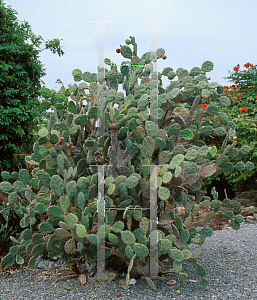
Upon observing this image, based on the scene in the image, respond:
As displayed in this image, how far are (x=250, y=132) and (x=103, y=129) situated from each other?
4676mm

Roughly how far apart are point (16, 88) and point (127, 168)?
496 cm

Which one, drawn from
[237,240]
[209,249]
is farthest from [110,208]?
[237,240]

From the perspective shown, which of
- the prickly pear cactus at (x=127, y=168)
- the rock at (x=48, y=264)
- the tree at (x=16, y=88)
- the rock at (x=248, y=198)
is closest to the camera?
the prickly pear cactus at (x=127, y=168)

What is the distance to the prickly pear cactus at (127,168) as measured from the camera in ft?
7.91

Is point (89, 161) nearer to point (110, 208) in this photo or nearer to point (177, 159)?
point (110, 208)

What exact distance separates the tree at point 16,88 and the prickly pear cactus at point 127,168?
3653 millimetres

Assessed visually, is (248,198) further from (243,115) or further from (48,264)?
(48,264)

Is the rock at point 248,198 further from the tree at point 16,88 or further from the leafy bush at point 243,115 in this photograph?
the tree at point 16,88

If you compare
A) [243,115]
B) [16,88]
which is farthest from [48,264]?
[243,115]

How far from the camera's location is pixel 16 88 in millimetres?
6672

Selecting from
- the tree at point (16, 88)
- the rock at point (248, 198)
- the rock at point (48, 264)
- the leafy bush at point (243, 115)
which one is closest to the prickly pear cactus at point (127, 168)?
the rock at point (48, 264)

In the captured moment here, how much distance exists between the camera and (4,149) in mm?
6539

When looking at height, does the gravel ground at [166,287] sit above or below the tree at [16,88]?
below

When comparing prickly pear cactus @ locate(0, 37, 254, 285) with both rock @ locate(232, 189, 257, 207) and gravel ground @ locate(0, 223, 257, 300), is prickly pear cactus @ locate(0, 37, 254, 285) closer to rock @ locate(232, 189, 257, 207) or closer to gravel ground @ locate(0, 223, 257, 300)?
gravel ground @ locate(0, 223, 257, 300)
